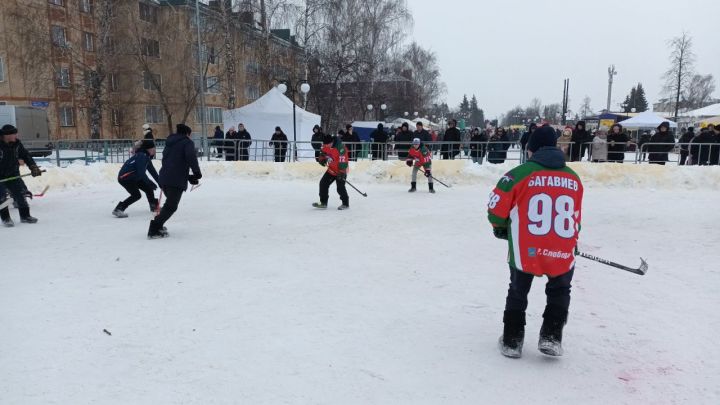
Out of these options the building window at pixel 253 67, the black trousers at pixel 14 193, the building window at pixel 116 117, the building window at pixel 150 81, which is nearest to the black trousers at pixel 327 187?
the black trousers at pixel 14 193

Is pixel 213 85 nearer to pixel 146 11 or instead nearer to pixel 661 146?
pixel 146 11

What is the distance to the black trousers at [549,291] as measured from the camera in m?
3.33

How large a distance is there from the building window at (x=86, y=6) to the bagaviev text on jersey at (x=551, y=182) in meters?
31.4

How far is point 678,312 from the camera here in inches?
169

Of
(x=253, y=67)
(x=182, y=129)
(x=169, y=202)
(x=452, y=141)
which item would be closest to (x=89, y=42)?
(x=253, y=67)

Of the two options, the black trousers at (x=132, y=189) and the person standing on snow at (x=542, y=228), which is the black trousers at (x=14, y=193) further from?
the person standing on snow at (x=542, y=228)

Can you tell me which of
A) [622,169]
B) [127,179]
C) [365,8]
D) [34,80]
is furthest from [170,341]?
[365,8]

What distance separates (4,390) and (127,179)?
20.4 feet

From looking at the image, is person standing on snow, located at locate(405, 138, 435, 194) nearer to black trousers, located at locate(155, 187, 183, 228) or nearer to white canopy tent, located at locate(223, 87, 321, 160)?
black trousers, located at locate(155, 187, 183, 228)

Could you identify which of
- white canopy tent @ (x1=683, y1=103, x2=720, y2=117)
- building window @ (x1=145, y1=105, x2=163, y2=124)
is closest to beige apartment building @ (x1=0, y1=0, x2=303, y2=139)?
building window @ (x1=145, y1=105, x2=163, y2=124)

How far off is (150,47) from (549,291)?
30432 millimetres

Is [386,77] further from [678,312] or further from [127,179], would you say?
[678,312]

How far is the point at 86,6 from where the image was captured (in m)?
30.1

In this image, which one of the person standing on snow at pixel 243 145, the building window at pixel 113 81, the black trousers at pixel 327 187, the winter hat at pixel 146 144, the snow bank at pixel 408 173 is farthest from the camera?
the building window at pixel 113 81
